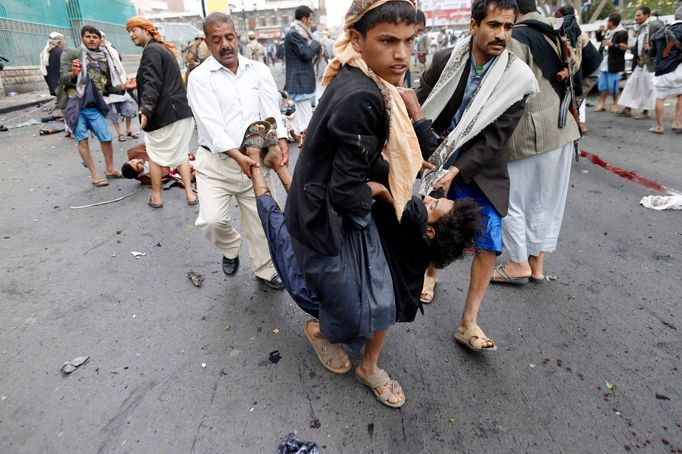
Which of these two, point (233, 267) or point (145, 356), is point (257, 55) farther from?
point (145, 356)

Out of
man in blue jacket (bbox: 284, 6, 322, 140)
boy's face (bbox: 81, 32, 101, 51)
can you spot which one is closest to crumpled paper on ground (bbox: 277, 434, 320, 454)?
boy's face (bbox: 81, 32, 101, 51)

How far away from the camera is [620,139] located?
763 cm

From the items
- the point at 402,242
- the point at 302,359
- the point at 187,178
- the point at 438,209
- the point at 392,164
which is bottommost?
the point at 302,359

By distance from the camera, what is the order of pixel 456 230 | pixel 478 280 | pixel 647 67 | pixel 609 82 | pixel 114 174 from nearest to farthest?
pixel 456 230 → pixel 478 280 → pixel 114 174 → pixel 647 67 → pixel 609 82

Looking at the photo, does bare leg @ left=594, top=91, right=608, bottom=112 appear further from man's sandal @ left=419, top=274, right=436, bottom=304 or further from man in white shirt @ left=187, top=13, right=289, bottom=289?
man in white shirt @ left=187, top=13, right=289, bottom=289

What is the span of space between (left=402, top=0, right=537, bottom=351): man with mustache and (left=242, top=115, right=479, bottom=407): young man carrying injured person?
252 millimetres

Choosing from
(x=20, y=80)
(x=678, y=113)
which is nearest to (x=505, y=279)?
(x=678, y=113)

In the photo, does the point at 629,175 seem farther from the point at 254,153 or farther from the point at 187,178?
the point at 187,178

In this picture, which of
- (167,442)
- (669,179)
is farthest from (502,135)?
(669,179)

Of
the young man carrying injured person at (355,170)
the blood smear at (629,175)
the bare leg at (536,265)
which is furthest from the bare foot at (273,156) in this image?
the blood smear at (629,175)

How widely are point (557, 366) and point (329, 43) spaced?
11.3 m

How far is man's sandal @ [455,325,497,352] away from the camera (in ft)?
8.41

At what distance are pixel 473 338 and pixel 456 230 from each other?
933 millimetres

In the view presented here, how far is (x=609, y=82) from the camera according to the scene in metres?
9.77
